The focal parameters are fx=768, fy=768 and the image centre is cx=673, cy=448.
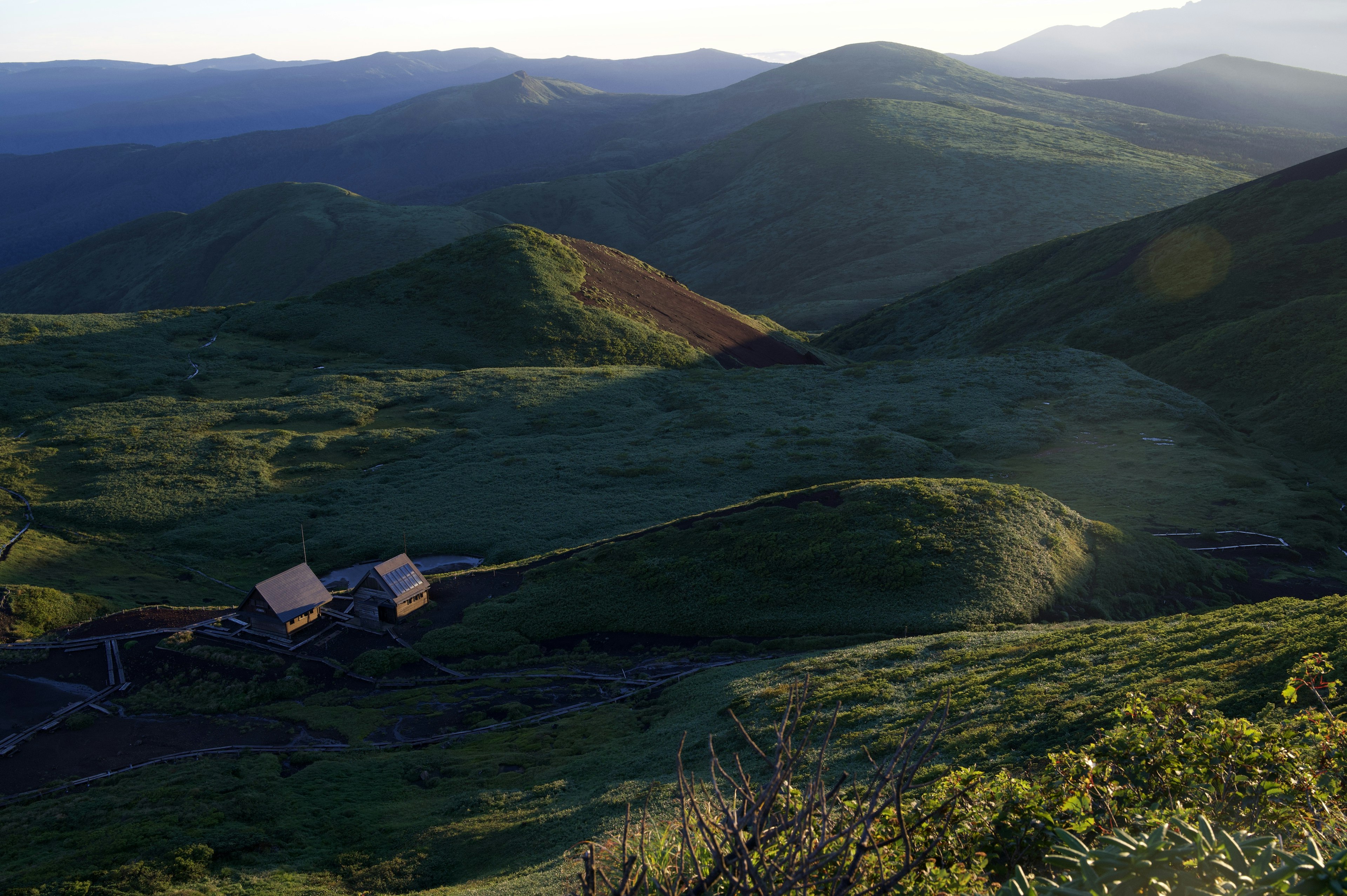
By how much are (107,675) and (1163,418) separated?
234 feet

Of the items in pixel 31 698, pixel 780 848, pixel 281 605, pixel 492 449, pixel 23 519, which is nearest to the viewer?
pixel 780 848

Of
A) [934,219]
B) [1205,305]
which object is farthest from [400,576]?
[934,219]

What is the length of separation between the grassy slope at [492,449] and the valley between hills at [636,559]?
419 millimetres

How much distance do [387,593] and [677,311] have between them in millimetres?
71674

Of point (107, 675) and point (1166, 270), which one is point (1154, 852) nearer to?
point (107, 675)

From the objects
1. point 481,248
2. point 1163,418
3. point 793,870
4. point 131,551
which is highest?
point 481,248

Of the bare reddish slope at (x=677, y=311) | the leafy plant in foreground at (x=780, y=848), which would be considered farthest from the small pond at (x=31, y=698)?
the bare reddish slope at (x=677, y=311)

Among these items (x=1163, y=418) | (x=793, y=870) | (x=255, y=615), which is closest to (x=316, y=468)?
(x=255, y=615)

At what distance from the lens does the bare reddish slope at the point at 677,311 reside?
93062 mm

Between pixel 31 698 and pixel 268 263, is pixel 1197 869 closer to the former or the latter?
pixel 31 698

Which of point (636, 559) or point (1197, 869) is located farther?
point (636, 559)

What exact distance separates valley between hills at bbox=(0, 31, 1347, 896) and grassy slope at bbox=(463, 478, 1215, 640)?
0.64 ft

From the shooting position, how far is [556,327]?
89438 millimetres

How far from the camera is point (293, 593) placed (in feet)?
112
